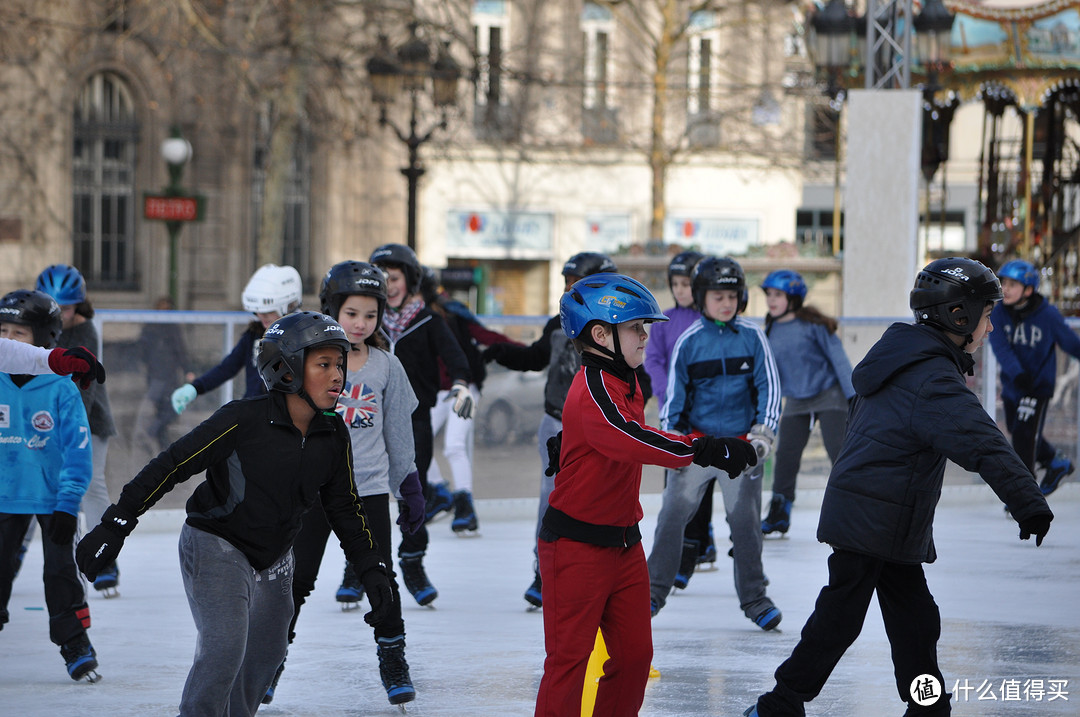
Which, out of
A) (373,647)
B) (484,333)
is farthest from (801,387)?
(373,647)

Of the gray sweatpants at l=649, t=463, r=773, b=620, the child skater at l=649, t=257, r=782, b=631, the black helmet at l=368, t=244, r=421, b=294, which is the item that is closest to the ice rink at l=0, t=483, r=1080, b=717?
the gray sweatpants at l=649, t=463, r=773, b=620

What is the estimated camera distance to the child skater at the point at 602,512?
4621mm

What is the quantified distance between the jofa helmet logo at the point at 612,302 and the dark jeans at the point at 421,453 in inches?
127

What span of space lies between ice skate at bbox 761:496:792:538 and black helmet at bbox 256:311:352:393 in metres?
6.37

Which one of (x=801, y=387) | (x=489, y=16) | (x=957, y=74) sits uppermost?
(x=489, y=16)

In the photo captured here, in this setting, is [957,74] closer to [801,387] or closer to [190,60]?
[801,387]

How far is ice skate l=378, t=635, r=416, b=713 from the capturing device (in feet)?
18.8

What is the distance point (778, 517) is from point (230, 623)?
21.7 ft

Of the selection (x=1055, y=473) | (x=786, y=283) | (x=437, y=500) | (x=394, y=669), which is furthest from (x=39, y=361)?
(x=1055, y=473)

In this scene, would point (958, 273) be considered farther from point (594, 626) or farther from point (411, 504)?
point (411, 504)

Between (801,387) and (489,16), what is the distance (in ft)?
79.8

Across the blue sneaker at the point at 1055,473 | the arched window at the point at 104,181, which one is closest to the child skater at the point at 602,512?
the blue sneaker at the point at 1055,473

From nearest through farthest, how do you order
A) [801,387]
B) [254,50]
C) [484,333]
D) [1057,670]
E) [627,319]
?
1. [627,319]
2. [1057,670]
3. [484,333]
4. [801,387]
5. [254,50]

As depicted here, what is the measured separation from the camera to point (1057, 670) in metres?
6.25
